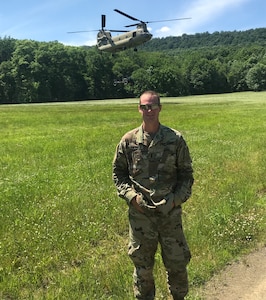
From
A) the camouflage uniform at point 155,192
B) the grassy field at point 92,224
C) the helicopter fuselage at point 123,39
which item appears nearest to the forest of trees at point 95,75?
the helicopter fuselage at point 123,39

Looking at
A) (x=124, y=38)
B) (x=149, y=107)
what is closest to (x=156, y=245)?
(x=149, y=107)

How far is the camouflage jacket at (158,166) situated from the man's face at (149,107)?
184 mm

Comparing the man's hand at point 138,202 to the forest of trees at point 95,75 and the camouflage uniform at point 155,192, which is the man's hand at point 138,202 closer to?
the camouflage uniform at point 155,192

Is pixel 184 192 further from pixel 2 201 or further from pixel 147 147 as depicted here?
pixel 2 201

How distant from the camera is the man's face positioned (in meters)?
4.16

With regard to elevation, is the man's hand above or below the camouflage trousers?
above

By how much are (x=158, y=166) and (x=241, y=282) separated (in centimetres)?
250

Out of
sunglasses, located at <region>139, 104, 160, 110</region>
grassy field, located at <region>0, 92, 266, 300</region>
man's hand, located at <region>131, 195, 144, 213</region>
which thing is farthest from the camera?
grassy field, located at <region>0, 92, 266, 300</region>

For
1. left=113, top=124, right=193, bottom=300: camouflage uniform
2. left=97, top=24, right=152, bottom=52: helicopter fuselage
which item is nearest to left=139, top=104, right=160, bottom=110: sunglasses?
left=113, top=124, right=193, bottom=300: camouflage uniform

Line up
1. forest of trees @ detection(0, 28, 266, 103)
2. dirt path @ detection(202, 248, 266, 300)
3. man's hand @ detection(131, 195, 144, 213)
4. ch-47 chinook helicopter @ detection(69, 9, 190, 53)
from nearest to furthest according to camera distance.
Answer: man's hand @ detection(131, 195, 144, 213), dirt path @ detection(202, 248, 266, 300), ch-47 chinook helicopter @ detection(69, 9, 190, 53), forest of trees @ detection(0, 28, 266, 103)

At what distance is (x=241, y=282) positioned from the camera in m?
5.57

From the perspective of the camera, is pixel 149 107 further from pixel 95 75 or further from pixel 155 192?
pixel 95 75

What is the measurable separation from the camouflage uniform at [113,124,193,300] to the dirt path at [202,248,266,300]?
3.14 ft

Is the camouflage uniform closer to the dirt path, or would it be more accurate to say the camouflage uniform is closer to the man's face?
the man's face
